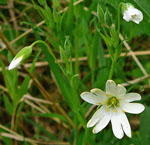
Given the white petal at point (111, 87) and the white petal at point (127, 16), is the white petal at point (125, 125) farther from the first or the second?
the white petal at point (127, 16)

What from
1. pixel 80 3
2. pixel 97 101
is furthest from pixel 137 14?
pixel 80 3

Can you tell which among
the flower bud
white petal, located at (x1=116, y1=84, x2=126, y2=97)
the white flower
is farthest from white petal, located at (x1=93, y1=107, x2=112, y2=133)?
the flower bud

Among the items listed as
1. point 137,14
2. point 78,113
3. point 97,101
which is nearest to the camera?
point 137,14

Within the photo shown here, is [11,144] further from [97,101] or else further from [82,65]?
[82,65]

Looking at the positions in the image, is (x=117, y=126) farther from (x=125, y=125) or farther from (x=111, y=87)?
(x=111, y=87)

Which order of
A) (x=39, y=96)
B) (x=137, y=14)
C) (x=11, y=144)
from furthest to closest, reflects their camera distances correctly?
(x=39, y=96), (x=11, y=144), (x=137, y=14)

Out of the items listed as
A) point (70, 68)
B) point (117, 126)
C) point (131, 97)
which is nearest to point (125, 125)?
point (117, 126)

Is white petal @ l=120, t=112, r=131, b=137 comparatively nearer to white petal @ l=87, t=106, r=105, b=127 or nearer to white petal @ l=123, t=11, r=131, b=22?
white petal @ l=87, t=106, r=105, b=127
